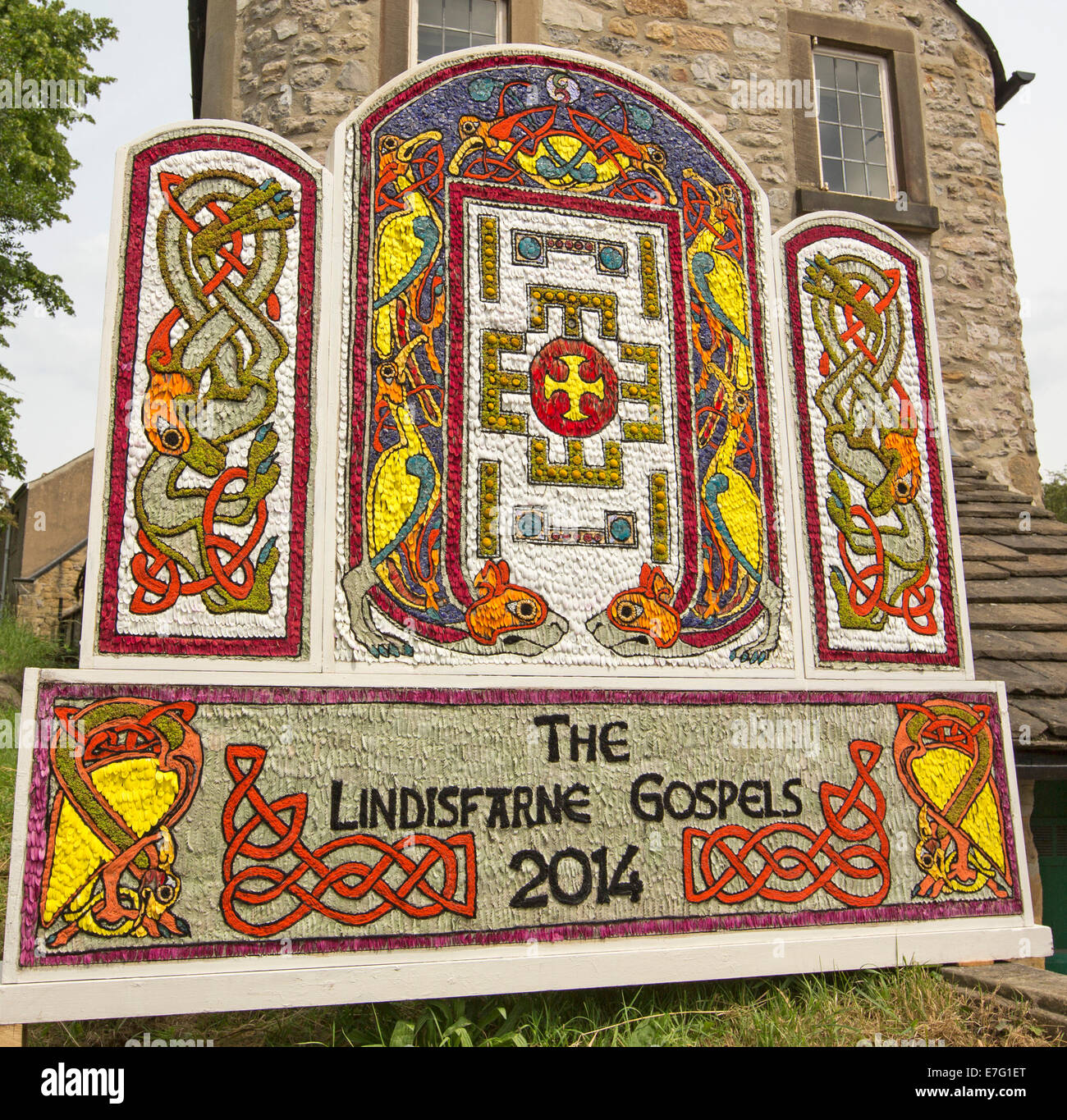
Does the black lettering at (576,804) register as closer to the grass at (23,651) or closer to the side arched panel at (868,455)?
the side arched panel at (868,455)

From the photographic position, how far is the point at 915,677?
11.7 feet

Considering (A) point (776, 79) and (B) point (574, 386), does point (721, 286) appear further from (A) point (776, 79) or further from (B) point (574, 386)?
(A) point (776, 79)

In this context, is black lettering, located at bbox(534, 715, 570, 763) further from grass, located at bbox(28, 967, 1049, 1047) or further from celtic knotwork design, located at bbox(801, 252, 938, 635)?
celtic knotwork design, located at bbox(801, 252, 938, 635)

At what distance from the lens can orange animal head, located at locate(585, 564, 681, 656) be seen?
3260 mm

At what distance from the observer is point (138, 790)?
2699 mm

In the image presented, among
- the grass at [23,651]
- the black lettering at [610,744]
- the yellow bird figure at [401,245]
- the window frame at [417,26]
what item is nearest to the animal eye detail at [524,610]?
the black lettering at [610,744]

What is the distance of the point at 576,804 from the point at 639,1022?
0.70 m

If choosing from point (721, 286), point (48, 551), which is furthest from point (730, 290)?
point (48, 551)

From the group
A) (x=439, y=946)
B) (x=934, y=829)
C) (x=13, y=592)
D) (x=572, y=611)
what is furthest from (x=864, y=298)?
(x=13, y=592)

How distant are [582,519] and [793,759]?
112 centimetres

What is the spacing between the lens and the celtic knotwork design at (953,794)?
11.3 ft

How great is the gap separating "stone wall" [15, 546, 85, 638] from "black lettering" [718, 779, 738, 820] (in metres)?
19.6

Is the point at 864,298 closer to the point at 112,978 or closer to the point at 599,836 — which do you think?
the point at 599,836

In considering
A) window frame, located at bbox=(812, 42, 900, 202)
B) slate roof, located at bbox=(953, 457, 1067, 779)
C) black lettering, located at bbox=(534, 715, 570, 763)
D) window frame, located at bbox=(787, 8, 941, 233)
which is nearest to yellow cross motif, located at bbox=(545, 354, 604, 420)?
black lettering, located at bbox=(534, 715, 570, 763)
